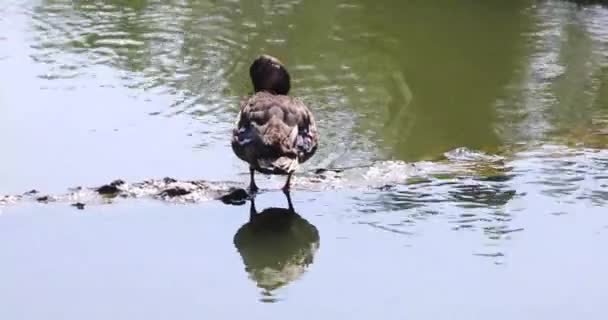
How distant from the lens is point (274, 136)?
234 inches

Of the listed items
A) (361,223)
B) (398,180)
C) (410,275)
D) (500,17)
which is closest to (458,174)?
(398,180)

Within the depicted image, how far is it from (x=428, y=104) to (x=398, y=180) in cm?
191

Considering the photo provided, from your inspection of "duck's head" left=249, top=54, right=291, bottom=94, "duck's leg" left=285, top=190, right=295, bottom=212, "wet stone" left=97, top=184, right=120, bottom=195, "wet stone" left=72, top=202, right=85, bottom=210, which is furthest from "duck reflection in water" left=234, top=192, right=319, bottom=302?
"duck's head" left=249, top=54, right=291, bottom=94

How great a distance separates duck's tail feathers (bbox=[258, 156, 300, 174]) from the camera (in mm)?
5781

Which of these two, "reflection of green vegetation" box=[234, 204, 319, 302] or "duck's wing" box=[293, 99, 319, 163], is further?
"duck's wing" box=[293, 99, 319, 163]

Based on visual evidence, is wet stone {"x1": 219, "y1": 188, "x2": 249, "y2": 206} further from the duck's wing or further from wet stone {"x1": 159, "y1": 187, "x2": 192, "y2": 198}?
the duck's wing

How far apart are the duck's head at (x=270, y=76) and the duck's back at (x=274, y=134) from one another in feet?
2.13

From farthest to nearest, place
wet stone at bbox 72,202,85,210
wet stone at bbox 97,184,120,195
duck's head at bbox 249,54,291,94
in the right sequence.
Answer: duck's head at bbox 249,54,291,94, wet stone at bbox 97,184,120,195, wet stone at bbox 72,202,85,210

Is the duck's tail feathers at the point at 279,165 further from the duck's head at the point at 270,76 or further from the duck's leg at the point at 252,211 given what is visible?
the duck's head at the point at 270,76

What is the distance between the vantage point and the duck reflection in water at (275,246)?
4.93 meters

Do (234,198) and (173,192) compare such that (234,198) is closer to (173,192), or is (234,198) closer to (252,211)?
(252,211)

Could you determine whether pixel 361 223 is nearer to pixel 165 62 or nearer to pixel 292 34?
pixel 165 62

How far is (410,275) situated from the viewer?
486 cm

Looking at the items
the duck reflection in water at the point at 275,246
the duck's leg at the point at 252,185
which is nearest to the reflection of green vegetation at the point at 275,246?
the duck reflection in water at the point at 275,246
